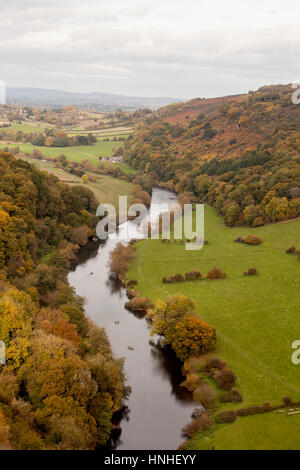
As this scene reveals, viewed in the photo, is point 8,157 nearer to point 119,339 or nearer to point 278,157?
point 119,339

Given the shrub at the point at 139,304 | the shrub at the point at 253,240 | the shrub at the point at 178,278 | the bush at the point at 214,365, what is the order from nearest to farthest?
the bush at the point at 214,365 → the shrub at the point at 139,304 → the shrub at the point at 178,278 → the shrub at the point at 253,240

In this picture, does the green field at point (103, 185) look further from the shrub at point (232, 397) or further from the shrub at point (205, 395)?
the shrub at point (232, 397)

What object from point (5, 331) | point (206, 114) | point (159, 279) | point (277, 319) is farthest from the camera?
point (206, 114)

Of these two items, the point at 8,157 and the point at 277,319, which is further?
the point at 8,157

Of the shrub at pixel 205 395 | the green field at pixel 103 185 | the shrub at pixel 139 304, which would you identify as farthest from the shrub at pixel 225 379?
the green field at pixel 103 185

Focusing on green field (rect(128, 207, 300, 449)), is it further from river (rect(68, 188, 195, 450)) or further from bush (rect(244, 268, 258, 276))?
river (rect(68, 188, 195, 450))

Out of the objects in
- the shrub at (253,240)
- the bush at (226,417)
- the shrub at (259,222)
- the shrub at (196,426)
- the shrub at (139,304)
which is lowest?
the shrub at (196,426)
